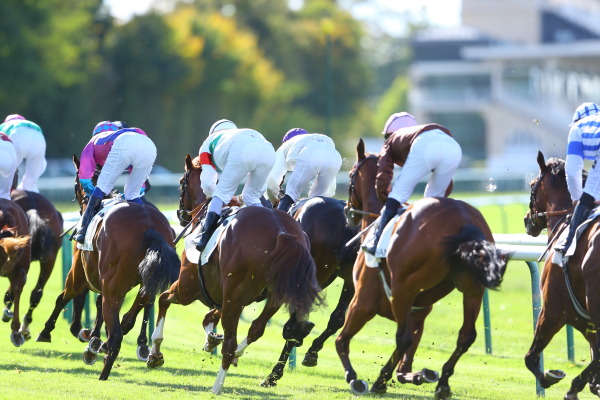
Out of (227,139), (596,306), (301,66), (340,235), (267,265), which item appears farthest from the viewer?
(301,66)

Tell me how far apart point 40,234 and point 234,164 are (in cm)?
324

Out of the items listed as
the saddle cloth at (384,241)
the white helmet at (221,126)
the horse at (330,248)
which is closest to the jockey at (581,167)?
the saddle cloth at (384,241)

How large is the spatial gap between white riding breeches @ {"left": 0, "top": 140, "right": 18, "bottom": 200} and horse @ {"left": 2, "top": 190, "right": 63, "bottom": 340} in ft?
1.15

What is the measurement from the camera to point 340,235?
8875mm

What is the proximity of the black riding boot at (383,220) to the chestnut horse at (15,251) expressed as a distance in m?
3.30

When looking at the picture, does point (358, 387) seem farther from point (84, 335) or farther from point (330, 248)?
point (84, 335)

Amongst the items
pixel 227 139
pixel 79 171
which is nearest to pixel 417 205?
pixel 227 139

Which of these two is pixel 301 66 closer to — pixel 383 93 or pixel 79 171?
pixel 383 93

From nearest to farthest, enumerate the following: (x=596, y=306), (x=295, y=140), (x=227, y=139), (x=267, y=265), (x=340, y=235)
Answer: (x=596, y=306) → (x=267, y=265) → (x=227, y=139) → (x=340, y=235) → (x=295, y=140)

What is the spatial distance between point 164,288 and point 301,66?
52422mm

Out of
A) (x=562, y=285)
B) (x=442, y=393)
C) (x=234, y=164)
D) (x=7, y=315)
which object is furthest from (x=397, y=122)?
(x=7, y=315)

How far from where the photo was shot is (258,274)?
778cm

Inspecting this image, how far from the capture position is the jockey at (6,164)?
33.8ft

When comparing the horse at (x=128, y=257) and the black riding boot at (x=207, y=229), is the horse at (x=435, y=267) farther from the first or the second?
the horse at (x=128, y=257)
